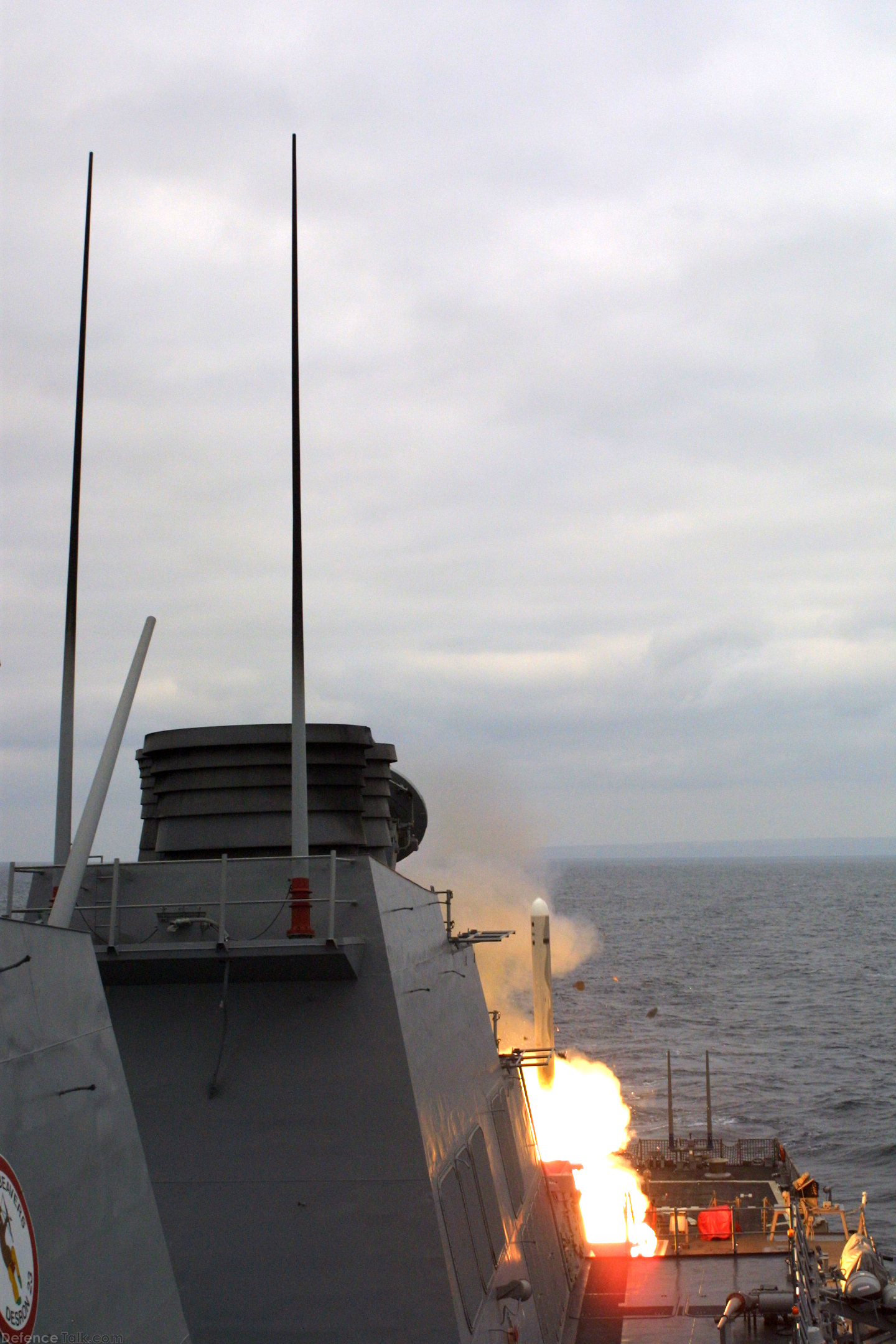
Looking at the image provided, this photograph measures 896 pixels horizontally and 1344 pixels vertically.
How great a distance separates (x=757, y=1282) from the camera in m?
20.0

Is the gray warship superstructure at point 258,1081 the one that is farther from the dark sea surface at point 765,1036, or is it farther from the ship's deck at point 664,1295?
the dark sea surface at point 765,1036

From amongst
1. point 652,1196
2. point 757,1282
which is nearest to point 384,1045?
point 757,1282

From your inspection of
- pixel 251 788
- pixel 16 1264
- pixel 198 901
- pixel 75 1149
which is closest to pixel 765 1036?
pixel 251 788

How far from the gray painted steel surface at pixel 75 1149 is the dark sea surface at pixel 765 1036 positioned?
3568cm

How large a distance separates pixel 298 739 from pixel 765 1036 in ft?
249

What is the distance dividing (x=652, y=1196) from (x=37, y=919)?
27.7 m

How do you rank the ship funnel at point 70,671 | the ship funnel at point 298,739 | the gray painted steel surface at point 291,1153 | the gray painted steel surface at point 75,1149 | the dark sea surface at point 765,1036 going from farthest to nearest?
the dark sea surface at point 765,1036
the ship funnel at point 70,671
the ship funnel at point 298,739
the gray painted steel surface at point 291,1153
the gray painted steel surface at point 75,1149

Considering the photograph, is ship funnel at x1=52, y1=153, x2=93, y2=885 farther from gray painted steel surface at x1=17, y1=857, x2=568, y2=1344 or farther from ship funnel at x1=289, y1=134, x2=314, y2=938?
ship funnel at x1=289, y1=134, x2=314, y2=938

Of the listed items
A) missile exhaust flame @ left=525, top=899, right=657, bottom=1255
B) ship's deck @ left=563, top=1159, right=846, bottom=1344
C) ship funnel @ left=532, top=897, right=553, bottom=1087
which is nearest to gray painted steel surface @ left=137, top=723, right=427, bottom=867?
ship's deck @ left=563, top=1159, right=846, bottom=1344

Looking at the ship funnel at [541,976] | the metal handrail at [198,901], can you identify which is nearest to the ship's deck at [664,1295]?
the metal handrail at [198,901]

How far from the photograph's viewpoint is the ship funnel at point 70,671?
12953mm

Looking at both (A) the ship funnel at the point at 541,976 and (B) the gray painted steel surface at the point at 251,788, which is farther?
(A) the ship funnel at the point at 541,976

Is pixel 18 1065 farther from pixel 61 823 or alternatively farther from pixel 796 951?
pixel 796 951

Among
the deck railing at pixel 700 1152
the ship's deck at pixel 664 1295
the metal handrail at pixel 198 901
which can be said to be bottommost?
the ship's deck at pixel 664 1295
